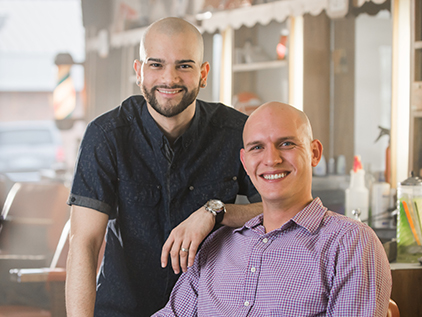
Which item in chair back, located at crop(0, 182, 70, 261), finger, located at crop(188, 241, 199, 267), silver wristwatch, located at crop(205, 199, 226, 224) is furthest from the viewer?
chair back, located at crop(0, 182, 70, 261)

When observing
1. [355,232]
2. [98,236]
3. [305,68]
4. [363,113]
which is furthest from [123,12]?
[355,232]

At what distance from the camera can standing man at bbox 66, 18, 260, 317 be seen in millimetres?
1531

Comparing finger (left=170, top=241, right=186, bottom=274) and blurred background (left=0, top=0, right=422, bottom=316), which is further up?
blurred background (left=0, top=0, right=422, bottom=316)

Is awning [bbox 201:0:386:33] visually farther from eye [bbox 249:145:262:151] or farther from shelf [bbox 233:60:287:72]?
eye [bbox 249:145:262:151]

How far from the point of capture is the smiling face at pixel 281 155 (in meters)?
1.33

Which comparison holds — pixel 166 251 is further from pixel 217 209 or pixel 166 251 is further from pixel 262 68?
pixel 262 68

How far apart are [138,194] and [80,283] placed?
13.7 inches

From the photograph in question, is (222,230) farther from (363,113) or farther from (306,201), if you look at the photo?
(363,113)

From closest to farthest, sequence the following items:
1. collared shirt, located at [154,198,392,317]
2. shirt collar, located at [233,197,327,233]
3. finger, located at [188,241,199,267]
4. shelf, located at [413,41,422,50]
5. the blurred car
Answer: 1. collared shirt, located at [154,198,392,317]
2. shirt collar, located at [233,197,327,233]
3. finger, located at [188,241,199,267]
4. shelf, located at [413,41,422,50]
5. the blurred car

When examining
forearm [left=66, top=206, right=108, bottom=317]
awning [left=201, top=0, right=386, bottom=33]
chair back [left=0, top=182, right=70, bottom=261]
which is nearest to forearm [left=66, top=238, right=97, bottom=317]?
forearm [left=66, top=206, right=108, bottom=317]

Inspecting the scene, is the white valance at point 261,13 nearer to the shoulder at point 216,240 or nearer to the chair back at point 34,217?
the chair back at point 34,217

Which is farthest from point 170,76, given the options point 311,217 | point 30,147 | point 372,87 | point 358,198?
point 30,147

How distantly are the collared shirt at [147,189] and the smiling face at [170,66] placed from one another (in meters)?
0.15

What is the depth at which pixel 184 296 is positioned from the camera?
4.96ft
